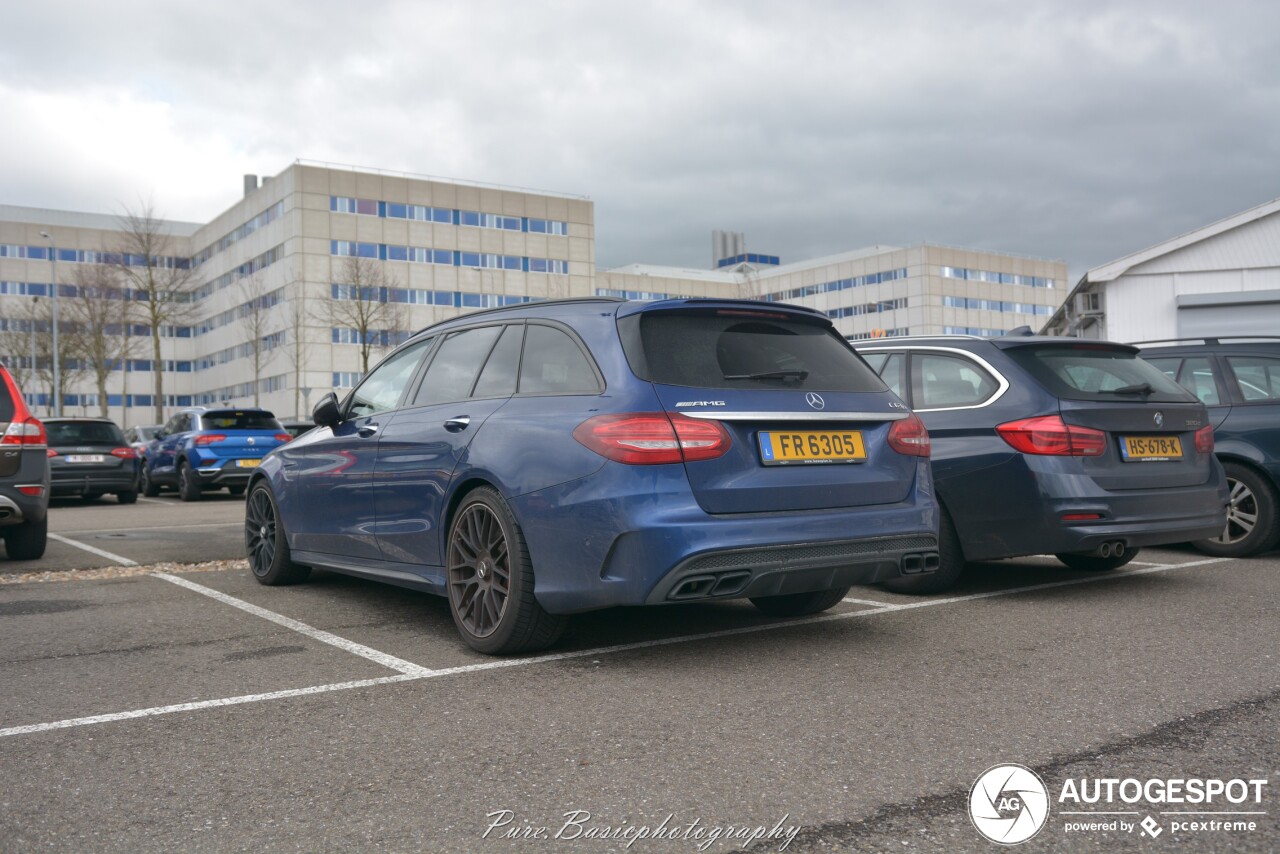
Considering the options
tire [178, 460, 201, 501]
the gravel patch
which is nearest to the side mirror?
the gravel patch

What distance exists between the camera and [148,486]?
21.0 metres

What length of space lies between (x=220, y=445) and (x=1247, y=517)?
15231mm

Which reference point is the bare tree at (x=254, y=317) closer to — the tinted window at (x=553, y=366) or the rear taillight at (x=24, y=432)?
the rear taillight at (x=24, y=432)

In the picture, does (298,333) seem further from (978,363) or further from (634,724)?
(634,724)

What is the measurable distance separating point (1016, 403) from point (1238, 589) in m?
1.70

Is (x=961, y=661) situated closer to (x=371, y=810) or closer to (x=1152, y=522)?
(x=1152, y=522)

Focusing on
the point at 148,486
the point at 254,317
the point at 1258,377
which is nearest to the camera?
the point at 1258,377

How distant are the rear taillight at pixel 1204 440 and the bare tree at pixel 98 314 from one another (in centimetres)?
5051

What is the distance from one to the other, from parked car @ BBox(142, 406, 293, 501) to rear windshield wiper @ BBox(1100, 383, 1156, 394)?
14402mm

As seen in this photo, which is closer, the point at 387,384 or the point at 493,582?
the point at 493,582

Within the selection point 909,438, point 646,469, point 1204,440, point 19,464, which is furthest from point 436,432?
point 19,464

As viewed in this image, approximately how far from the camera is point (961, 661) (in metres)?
4.55

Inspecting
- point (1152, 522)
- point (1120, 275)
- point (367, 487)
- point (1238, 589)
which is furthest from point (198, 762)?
point (1120, 275)

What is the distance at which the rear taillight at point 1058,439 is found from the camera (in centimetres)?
607
